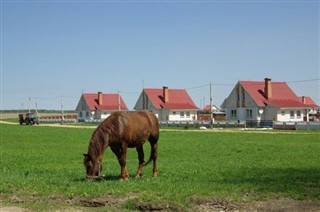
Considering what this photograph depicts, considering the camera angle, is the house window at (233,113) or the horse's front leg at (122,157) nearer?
the horse's front leg at (122,157)

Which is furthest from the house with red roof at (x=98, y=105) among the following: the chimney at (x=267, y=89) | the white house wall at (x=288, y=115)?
the white house wall at (x=288, y=115)

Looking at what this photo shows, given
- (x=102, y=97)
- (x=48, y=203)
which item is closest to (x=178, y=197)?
(x=48, y=203)

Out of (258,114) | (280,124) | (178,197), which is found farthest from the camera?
(258,114)

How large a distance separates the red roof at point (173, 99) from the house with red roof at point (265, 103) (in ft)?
49.7

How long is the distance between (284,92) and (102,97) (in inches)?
2082

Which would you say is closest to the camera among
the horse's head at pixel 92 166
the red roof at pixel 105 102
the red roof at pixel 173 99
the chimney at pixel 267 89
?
the horse's head at pixel 92 166

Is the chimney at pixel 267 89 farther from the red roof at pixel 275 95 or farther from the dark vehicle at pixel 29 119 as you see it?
the dark vehicle at pixel 29 119

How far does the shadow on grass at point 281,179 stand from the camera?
498 inches

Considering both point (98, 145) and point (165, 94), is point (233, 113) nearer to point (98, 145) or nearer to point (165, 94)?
point (165, 94)

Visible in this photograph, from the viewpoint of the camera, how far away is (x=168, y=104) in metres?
108

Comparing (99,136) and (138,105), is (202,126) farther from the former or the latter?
(99,136)

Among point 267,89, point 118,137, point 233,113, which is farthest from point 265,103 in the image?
point 118,137

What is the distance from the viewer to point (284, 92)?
92500 millimetres

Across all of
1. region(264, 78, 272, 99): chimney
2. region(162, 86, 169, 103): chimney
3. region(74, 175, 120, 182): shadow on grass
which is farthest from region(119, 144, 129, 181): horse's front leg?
region(162, 86, 169, 103): chimney
